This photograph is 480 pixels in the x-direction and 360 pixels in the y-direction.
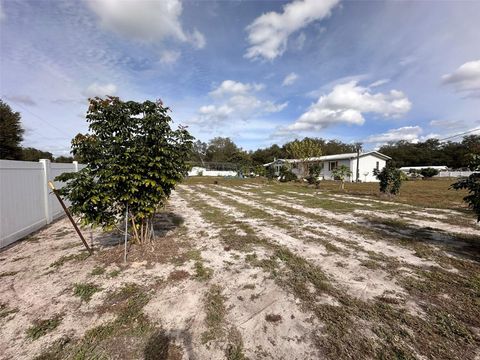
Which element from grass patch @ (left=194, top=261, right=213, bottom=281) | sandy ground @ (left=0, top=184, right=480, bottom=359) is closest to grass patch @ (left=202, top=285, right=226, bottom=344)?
sandy ground @ (left=0, top=184, right=480, bottom=359)

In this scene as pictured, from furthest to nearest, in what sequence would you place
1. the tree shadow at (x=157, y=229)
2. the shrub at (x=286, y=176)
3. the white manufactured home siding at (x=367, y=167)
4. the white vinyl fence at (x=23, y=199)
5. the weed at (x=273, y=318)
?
the white manufactured home siding at (x=367, y=167) < the shrub at (x=286, y=176) < the tree shadow at (x=157, y=229) < the white vinyl fence at (x=23, y=199) < the weed at (x=273, y=318)

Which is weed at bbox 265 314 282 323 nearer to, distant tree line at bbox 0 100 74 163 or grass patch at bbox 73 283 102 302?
grass patch at bbox 73 283 102 302

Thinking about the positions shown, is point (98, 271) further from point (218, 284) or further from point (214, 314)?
point (214, 314)

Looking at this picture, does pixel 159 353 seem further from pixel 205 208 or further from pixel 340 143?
pixel 340 143

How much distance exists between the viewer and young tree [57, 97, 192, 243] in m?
3.67

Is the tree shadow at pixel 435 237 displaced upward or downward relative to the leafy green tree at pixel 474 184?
downward

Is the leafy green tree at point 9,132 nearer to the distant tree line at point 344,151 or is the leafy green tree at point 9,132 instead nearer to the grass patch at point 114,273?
the distant tree line at point 344,151

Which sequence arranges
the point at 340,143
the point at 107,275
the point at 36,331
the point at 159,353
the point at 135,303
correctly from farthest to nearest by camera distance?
the point at 340,143, the point at 107,275, the point at 135,303, the point at 36,331, the point at 159,353

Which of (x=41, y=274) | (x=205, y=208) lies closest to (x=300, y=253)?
(x=41, y=274)

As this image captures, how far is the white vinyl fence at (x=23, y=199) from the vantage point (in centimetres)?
477

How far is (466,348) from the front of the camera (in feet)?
6.55

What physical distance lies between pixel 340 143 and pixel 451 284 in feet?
195

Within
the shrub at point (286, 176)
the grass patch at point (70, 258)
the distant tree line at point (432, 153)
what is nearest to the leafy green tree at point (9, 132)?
the grass patch at point (70, 258)

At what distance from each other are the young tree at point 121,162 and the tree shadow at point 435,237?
16.8 feet
